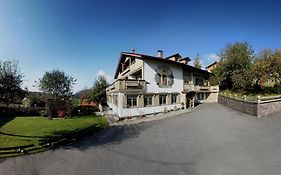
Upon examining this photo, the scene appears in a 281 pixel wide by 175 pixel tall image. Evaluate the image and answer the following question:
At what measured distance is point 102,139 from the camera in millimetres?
15789

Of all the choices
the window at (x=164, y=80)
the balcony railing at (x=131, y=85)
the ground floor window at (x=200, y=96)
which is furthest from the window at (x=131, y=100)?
the ground floor window at (x=200, y=96)

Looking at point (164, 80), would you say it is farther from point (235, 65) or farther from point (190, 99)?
point (235, 65)

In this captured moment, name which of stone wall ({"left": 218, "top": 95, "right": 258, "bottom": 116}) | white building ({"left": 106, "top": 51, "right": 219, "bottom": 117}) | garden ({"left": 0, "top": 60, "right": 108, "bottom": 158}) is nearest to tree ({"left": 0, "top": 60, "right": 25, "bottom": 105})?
garden ({"left": 0, "top": 60, "right": 108, "bottom": 158})

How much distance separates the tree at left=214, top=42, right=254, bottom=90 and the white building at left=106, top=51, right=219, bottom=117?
29.2 ft

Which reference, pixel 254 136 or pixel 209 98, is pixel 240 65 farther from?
pixel 254 136

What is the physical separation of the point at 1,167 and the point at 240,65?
4235 cm

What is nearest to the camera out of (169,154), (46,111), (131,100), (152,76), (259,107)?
(169,154)

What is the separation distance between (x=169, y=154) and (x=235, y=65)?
3603 cm

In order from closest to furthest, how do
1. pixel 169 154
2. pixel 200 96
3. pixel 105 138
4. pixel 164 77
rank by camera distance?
pixel 169 154
pixel 105 138
pixel 164 77
pixel 200 96

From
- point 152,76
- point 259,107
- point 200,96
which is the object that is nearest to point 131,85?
point 152,76

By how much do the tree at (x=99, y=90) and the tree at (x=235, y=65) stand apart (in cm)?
2511

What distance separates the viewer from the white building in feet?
80.4

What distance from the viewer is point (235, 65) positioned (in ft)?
136

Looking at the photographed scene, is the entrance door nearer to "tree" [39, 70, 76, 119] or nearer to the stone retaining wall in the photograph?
the stone retaining wall
